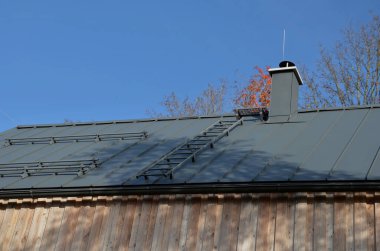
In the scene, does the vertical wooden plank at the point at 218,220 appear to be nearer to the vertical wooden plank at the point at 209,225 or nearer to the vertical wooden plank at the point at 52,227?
the vertical wooden plank at the point at 209,225

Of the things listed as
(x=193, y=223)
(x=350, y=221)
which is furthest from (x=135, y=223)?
(x=350, y=221)

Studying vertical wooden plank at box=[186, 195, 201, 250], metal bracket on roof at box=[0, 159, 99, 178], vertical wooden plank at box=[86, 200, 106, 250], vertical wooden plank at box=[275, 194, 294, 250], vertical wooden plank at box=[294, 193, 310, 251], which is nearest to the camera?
vertical wooden plank at box=[294, 193, 310, 251]

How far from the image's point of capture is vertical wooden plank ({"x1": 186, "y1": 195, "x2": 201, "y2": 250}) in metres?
10.3

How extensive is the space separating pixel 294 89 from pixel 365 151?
4.41 metres

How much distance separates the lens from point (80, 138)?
15.8 m

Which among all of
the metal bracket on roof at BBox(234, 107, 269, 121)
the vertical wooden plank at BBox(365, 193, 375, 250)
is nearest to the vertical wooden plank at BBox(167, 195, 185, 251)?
the vertical wooden plank at BBox(365, 193, 375, 250)

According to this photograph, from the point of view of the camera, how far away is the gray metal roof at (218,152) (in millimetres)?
10578

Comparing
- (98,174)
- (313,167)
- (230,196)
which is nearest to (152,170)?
(98,174)

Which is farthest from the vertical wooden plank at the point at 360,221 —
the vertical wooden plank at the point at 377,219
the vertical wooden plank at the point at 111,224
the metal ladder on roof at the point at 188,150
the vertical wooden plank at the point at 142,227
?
the vertical wooden plank at the point at 111,224

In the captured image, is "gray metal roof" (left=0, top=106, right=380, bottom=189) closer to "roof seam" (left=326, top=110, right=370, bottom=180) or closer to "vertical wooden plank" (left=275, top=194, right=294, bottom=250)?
"roof seam" (left=326, top=110, right=370, bottom=180)

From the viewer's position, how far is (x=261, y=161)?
1134 centimetres

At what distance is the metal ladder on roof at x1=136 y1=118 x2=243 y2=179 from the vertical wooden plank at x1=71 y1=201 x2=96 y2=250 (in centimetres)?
111

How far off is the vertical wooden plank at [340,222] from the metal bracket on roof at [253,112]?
17.0 ft

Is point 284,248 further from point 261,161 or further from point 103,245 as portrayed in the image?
point 103,245
